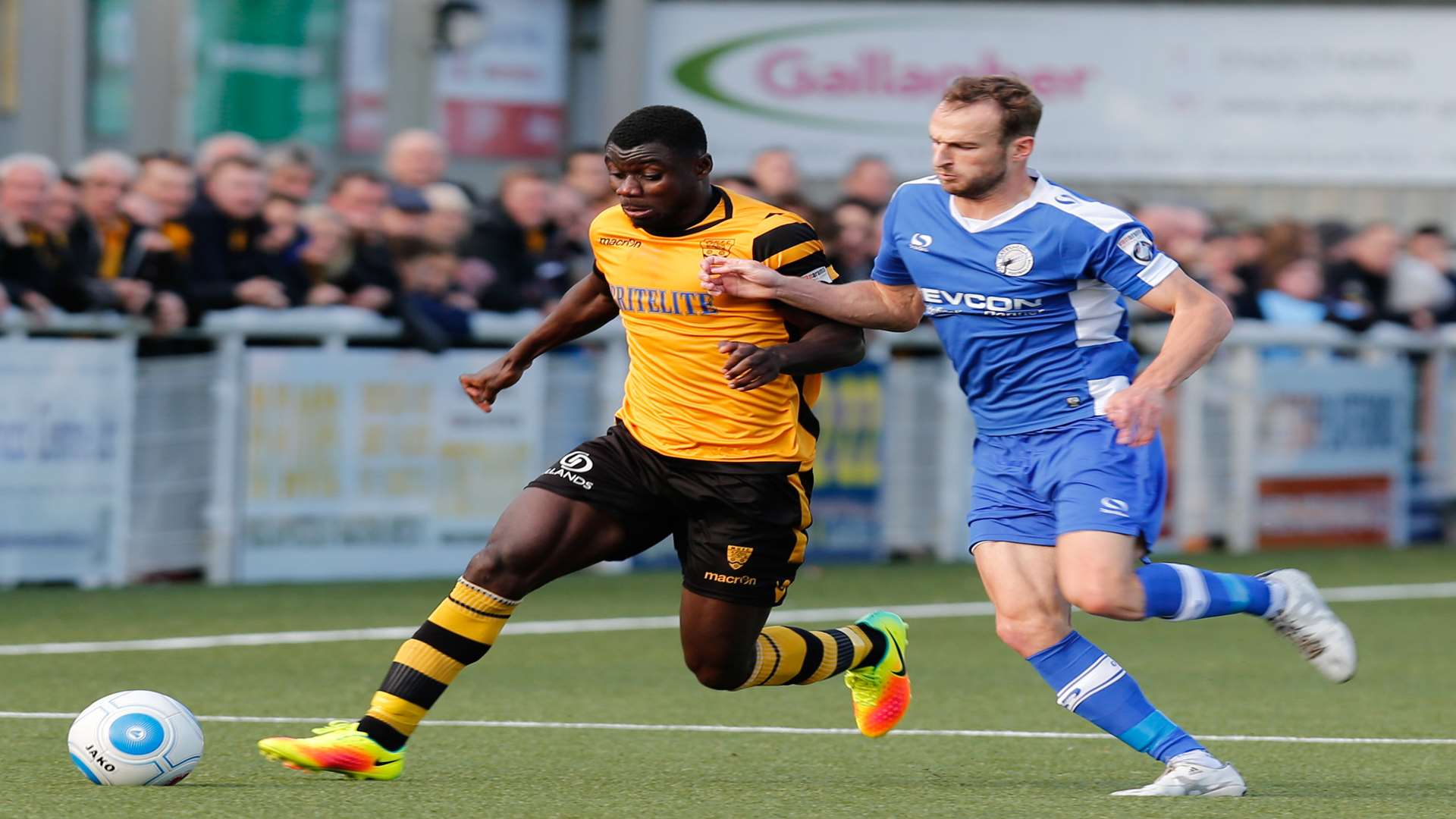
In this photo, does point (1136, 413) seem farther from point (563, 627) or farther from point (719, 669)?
point (563, 627)

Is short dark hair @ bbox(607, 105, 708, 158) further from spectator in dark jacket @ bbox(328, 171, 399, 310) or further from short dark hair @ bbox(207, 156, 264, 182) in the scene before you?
spectator in dark jacket @ bbox(328, 171, 399, 310)

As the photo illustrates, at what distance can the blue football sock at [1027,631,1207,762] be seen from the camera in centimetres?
604

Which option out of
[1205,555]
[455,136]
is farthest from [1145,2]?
[1205,555]

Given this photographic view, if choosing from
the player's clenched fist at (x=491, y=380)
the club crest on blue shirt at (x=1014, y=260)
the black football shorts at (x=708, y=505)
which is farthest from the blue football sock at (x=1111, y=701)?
the player's clenched fist at (x=491, y=380)

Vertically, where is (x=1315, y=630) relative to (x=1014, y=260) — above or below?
below

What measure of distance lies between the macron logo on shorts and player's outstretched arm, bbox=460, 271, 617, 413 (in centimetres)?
156

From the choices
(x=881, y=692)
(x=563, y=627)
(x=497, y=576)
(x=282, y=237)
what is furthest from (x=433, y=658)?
(x=282, y=237)

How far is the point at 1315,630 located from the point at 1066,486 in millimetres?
770

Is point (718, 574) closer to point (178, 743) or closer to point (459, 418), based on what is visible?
point (178, 743)

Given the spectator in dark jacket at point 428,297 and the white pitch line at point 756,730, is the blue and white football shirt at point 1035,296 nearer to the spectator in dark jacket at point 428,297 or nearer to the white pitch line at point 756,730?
the white pitch line at point 756,730

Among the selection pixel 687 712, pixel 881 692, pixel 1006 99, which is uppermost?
pixel 1006 99

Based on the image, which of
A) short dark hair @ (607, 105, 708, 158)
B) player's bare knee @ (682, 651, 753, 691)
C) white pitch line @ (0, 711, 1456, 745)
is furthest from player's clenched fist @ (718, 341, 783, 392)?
white pitch line @ (0, 711, 1456, 745)

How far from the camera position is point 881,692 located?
7.13 m

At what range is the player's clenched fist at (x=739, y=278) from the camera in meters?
6.21
